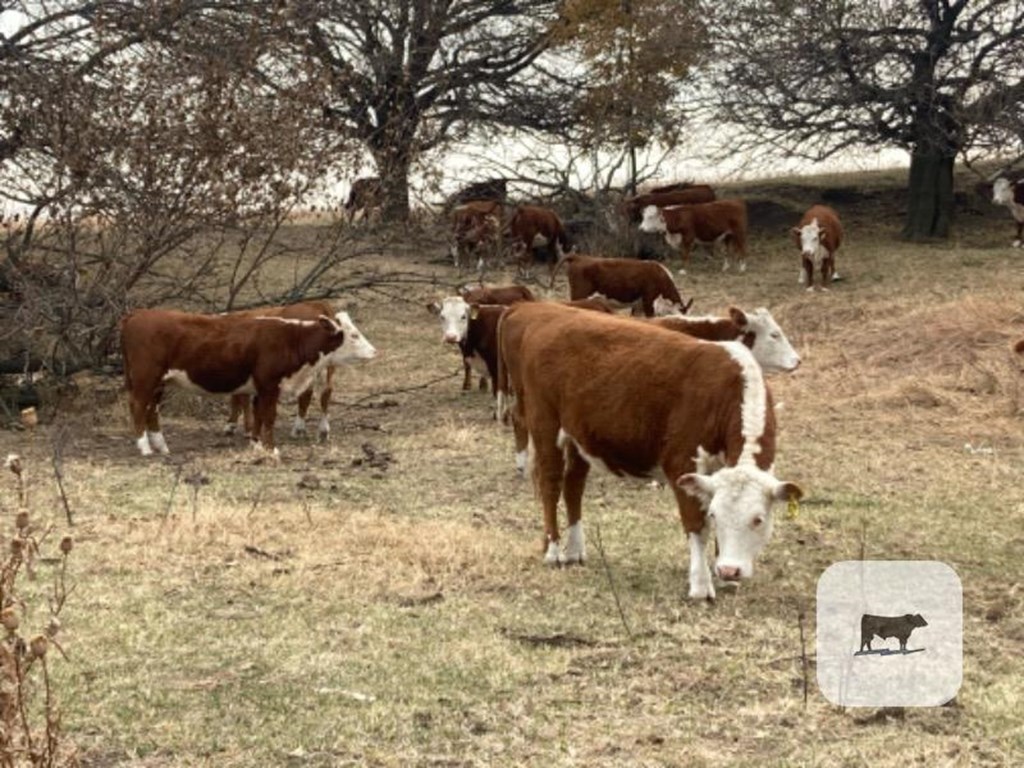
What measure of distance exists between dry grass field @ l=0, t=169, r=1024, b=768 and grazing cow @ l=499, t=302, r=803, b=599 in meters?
0.43

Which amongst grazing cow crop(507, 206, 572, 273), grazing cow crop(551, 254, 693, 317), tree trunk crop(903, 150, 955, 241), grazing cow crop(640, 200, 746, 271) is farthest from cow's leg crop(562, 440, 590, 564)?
tree trunk crop(903, 150, 955, 241)

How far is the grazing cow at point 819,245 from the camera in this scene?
73.6 feet

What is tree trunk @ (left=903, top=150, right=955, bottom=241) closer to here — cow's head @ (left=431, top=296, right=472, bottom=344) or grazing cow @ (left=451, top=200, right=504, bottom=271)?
grazing cow @ (left=451, top=200, right=504, bottom=271)

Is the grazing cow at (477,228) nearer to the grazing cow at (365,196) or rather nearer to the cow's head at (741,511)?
the grazing cow at (365,196)

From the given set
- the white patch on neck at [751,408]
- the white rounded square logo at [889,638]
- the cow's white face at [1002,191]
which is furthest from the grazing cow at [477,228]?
the white rounded square logo at [889,638]

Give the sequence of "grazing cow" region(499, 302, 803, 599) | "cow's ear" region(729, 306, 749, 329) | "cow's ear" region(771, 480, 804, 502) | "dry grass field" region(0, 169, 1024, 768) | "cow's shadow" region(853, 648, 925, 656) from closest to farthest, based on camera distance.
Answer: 1. "dry grass field" region(0, 169, 1024, 768)
2. "cow's shadow" region(853, 648, 925, 656)
3. "cow's ear" region(771, 480, 804, 502)
4. "grazing cow" region(499, 302, 803, 599)
5. "cow's ear" region(729, 306, 749, 329)

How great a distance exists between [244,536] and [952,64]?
22191 mm

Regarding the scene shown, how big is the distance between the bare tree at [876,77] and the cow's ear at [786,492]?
20.5 m

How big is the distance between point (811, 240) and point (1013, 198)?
590 cm

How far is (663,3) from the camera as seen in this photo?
93.1 feet

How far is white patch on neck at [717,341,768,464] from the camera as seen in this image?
7.02 meters

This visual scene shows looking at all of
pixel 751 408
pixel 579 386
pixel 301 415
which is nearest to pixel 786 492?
pixel 751 408

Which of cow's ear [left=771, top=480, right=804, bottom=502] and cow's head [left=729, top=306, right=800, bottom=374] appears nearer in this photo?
cow's ear [left=771, top=480, right=804, bottom=502]

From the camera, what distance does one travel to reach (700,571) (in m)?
7.23
